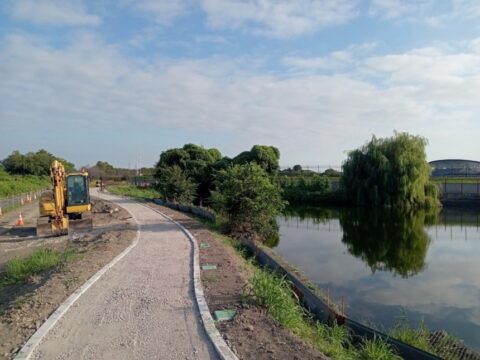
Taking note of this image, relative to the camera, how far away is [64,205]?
59.0 ft

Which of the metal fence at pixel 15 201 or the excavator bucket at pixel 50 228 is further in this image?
the metal fence at pixel 15 201

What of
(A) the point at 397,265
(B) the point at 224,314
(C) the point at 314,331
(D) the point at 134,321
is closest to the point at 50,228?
(D) the point at 134,321

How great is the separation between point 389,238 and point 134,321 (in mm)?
18566

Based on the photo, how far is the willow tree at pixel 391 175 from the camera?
117 ft

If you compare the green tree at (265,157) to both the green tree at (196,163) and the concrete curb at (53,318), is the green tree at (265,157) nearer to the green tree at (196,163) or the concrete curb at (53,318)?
the green tree at (196,163)

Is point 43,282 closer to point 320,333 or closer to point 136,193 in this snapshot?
point 320,333

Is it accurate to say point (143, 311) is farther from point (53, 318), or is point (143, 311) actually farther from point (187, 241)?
point (187, 241)

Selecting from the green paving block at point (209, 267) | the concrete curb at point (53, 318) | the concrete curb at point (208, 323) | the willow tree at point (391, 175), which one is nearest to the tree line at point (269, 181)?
the willow tree at point (391, 175)

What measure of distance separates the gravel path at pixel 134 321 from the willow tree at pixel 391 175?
29.9m

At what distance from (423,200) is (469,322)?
28273mm

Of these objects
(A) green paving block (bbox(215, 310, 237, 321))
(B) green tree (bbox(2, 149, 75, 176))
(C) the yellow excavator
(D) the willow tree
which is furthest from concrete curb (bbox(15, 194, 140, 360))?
(B) green tree (bbox(2, 149, 75, 176))

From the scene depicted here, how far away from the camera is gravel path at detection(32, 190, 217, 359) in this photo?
5.30m

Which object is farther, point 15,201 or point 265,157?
point 265,157

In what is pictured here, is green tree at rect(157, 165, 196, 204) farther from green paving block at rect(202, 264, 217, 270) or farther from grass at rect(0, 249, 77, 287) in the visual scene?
green paving block at rect(202, 264, 217, 270)
